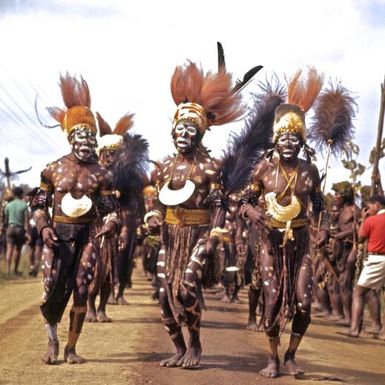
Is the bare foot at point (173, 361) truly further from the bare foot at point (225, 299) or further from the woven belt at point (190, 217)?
the bare foot at point (225, 299)

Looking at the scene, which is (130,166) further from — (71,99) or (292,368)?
(292,368)

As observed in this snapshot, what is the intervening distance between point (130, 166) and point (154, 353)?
3.92 meters

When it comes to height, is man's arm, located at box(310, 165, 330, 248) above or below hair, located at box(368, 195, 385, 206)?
below

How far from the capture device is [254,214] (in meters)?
8.20

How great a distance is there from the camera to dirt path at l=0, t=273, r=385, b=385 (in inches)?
300

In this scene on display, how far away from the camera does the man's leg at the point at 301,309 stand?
7.98 meters

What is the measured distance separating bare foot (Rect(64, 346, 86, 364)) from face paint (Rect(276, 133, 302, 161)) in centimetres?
248

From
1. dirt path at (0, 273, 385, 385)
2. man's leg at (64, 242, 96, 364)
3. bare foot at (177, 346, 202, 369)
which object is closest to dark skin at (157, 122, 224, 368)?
bare foot at (177, 346, 202, 369)

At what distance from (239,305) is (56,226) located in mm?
7777

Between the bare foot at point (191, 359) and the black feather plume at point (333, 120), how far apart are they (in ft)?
11.5

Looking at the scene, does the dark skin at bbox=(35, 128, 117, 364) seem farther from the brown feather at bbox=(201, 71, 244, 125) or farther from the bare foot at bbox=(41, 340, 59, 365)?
the brown feather at bbox=(201, 71, 244, 125)

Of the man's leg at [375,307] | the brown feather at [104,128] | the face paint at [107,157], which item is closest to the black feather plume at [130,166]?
the face paint at [107,157]

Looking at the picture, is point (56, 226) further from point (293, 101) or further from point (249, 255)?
point (249, 255)

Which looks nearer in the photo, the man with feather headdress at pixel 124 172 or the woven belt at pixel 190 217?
the woven belt at pixel 190 217
